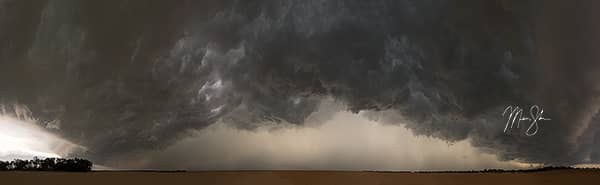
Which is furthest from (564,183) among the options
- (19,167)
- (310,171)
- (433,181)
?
(19,167)

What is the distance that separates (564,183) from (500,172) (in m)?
1.74

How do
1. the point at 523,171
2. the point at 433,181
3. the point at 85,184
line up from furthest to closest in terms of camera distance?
the point at 523,171 → the point at 433,181 → the point at 85,184

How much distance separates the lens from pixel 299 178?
523 inches

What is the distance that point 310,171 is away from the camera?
550 inches

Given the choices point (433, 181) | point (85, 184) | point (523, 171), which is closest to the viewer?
point (85, 184)

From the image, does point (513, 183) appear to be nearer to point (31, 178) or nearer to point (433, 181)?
point (433, 181)

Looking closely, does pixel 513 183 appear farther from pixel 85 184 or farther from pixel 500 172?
pixel 85 184

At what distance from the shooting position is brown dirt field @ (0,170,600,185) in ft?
41.4

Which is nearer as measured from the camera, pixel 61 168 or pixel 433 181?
pixel 433 181

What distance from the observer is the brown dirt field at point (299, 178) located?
12625mm

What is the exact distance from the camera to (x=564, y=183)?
13.0 metres

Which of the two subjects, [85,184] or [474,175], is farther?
[474,175]

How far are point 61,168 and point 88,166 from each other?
75 cm

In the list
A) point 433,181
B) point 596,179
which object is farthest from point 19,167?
point 596,179
